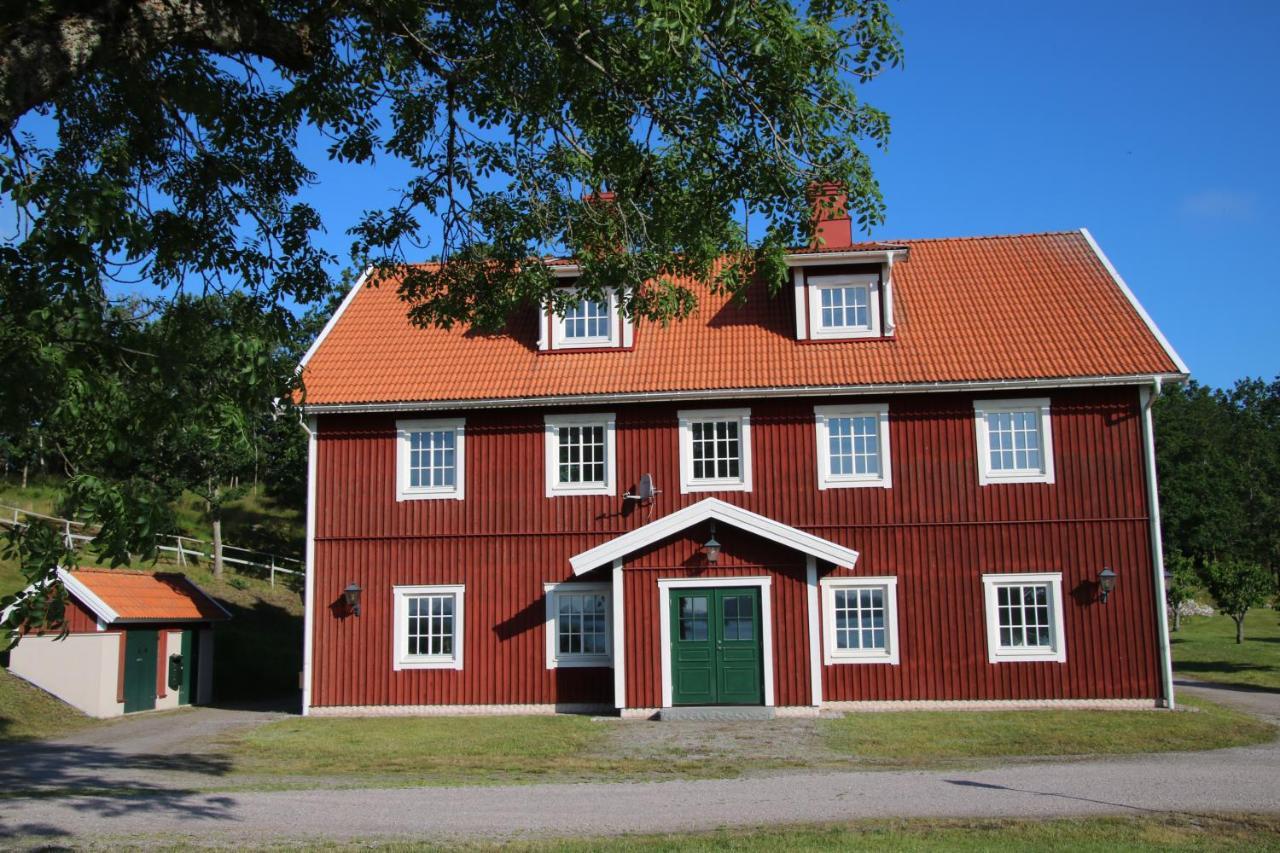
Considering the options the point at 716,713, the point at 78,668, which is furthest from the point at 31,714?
the point at 716,713

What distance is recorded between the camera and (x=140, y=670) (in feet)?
66.6

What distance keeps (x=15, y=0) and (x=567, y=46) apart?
4046 mm

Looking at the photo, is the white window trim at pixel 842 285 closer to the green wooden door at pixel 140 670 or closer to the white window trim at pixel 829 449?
the white window trim at pixel 829 449

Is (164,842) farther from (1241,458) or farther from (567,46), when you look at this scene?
(1241,458)

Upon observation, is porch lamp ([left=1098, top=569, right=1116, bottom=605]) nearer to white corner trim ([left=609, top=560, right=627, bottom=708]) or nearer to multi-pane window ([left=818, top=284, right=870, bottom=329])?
multi-pane window ([left=818, top=284, right=870, bottom=329])

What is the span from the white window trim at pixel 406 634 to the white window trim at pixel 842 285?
26.7 feet

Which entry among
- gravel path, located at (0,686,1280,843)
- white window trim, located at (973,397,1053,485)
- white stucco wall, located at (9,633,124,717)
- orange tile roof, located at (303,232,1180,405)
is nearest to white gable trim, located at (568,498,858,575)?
orange tile roof, located at (303,232,1180,405)

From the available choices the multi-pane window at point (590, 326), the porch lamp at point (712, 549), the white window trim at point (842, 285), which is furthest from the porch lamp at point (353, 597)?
the white window trim at point (842, 285)

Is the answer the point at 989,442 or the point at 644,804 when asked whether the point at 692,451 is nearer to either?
the point at 989,442

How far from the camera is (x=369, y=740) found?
16.3 meters

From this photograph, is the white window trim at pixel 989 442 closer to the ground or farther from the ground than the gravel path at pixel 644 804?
farther from the ground

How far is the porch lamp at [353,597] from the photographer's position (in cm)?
1984

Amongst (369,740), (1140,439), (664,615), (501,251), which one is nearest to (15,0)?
(501,251)

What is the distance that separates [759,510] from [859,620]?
2.59m
